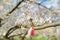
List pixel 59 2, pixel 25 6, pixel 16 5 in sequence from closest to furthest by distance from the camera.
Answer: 1. pixel 16 5
2. pixel 25 6
3. pixel 59 2

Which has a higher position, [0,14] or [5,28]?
[0,14]

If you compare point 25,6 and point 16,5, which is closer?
point 16,5

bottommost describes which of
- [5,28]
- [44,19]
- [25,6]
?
[5,28]

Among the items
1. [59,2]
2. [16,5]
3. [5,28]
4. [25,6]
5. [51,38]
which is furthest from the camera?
[51,38]

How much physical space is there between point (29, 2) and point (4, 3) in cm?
139

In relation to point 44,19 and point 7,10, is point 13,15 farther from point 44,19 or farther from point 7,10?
point 44,19

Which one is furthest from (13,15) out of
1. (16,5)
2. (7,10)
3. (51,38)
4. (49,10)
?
(51,38)

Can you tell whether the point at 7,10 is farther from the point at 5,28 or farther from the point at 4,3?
the point at 5,28

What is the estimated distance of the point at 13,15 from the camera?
8.02 metres

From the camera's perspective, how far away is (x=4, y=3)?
324 inches

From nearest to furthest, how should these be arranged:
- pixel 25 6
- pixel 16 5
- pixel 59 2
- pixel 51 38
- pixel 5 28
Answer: pixel 16 5
pixel 25 6
pixel 59 2
pixel 5 28
pixel 51 38

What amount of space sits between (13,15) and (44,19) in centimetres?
136

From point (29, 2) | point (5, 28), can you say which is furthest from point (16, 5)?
point (5, 28)

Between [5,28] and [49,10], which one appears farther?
[5,28]
